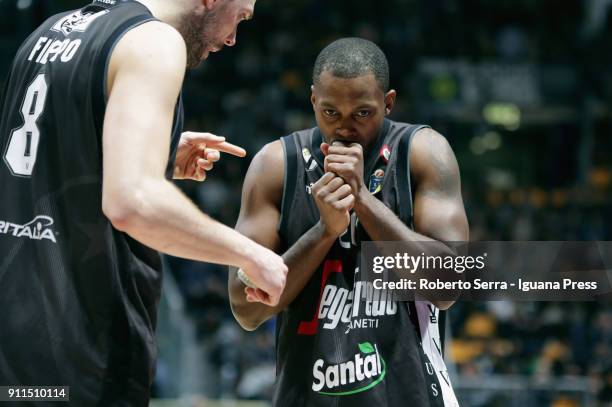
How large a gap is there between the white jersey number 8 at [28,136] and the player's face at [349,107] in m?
1.25

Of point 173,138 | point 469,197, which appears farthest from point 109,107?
point 469,197

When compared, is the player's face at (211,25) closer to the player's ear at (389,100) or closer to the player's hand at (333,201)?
the player's hand at (333,201)

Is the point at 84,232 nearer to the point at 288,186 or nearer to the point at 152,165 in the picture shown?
the point at 152,165

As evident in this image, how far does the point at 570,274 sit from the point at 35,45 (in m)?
2.55

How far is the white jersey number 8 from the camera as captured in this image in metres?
2.89

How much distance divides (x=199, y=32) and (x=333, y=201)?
2.72 feet

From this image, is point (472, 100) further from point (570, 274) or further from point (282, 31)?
point (570, 274)

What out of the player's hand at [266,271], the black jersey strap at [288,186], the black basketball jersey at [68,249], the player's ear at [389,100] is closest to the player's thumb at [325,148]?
the black jersey strap at [288,186]

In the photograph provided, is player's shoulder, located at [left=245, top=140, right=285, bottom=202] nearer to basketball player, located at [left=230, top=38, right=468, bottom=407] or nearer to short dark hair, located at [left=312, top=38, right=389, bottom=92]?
basketball player, located at [left=230, top=38, right=468, bottom=407]

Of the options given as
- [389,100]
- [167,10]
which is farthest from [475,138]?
[167,10]

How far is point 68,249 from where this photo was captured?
9.35 ft

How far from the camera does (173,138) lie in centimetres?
302

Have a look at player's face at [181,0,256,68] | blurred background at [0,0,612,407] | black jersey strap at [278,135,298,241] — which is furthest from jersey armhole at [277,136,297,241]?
blurred background at [0,0,612,407]

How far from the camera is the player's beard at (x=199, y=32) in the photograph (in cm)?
314
